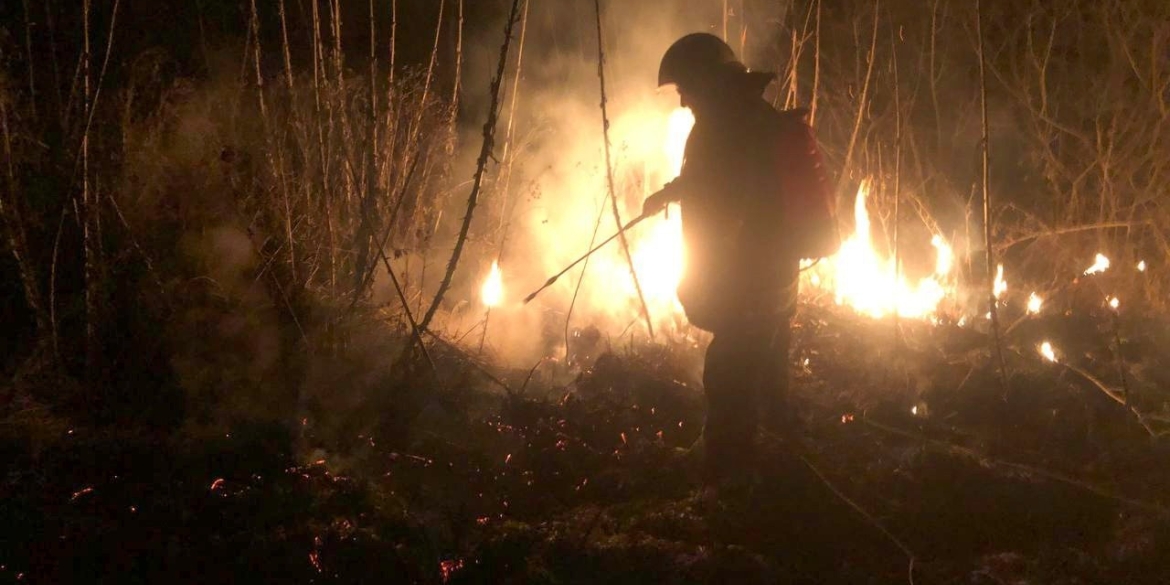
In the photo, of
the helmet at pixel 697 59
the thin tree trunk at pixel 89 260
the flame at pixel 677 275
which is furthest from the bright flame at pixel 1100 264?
the thin tree trunk at pixel 89 260

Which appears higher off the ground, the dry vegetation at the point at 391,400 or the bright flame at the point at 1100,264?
the bright flame at the point at 1100,264

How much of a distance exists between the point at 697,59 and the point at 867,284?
2628 mm

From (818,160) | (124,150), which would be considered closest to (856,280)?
(818,160)

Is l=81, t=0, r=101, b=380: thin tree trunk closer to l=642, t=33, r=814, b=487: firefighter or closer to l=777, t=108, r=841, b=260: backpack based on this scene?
l=642, t=33, r=814, b=487: firefighter

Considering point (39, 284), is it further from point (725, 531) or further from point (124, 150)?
point (725, 531)

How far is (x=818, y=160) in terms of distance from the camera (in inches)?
128

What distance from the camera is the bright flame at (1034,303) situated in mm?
5359

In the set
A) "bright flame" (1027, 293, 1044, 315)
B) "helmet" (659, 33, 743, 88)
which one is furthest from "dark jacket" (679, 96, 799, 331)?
"bright flame" (1027, 293, 1044, 315)

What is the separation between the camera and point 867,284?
→ 5301 mm

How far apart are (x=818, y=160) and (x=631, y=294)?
255 centimetres

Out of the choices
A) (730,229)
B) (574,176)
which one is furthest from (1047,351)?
(574,176)

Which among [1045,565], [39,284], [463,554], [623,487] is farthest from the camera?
[39,284]

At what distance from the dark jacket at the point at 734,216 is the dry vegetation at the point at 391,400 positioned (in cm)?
77

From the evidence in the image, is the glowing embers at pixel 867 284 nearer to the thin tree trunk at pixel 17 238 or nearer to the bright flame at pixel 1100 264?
the bright flame at pixel 1100 264
